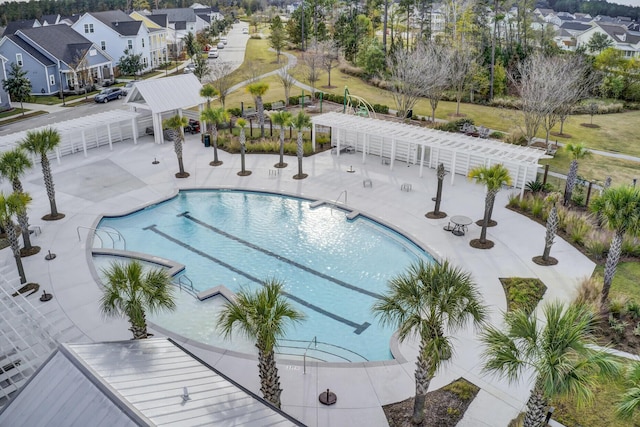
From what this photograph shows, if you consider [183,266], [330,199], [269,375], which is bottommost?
[183,266]

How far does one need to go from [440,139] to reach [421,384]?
21.7 m

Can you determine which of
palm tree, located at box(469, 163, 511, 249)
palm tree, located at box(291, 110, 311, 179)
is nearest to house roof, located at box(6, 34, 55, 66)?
palm tree, located at box(291, 110, 311, 179)

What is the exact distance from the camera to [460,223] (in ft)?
81.0

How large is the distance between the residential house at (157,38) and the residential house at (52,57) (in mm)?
11441

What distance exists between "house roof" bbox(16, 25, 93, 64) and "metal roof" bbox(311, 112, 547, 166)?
36206 millimetres

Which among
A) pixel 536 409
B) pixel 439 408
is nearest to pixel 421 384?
pixel 439 408

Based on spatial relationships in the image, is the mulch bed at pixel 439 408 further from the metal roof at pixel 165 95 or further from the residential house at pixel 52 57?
the residential house at pixel 52 57

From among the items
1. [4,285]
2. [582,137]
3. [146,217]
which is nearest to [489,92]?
[582,137]

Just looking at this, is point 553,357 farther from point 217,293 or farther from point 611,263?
point 217,293

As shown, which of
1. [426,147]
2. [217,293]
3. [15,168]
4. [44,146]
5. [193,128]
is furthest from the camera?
[193,128]

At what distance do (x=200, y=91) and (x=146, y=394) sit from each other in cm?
3247

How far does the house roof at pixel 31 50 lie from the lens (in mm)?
53906

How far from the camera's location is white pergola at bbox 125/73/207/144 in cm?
3703

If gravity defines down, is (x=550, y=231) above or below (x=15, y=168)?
below
